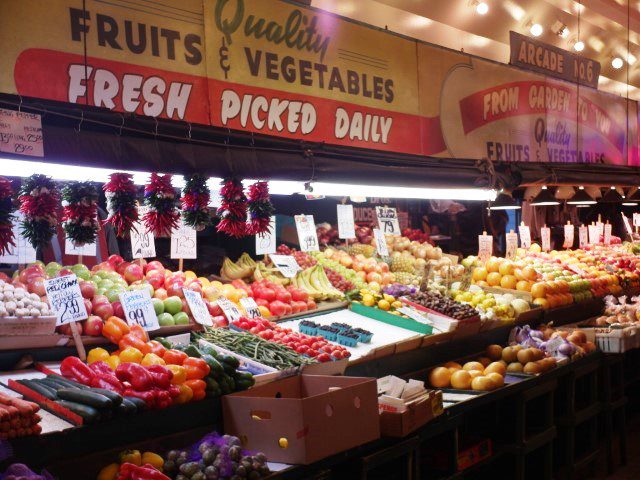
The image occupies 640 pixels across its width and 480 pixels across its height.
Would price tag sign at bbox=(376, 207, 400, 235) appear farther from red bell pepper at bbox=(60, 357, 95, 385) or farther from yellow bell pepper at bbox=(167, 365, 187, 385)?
red bell pepper at bbox=(60, 357, 95, 385)

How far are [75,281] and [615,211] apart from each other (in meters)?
13.4

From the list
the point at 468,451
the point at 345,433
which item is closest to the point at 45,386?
the point at 345,433

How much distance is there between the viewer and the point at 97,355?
4.13 meters

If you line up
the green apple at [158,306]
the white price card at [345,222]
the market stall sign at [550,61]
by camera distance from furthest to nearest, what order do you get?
the market stall sign at [550,61] → the white price card at [345,222] → the green apple at [158,306]

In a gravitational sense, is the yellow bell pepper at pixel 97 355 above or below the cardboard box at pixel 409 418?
above

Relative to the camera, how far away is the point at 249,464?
3.38m

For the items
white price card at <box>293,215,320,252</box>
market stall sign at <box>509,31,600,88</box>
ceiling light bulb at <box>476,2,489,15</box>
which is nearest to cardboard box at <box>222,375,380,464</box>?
white price card at <box>293,215,320,252</box>

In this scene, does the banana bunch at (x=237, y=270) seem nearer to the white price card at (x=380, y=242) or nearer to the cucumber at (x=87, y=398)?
the white price card at (x=380, y=242)

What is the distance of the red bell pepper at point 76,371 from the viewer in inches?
145

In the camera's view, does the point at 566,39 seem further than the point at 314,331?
Yes

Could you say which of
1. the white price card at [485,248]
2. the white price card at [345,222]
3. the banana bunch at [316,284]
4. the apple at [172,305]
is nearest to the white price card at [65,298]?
the apple at [172,305]

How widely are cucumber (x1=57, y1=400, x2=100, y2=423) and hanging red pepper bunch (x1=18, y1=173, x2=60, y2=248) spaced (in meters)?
0.81

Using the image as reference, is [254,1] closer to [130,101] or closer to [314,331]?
[130,101]

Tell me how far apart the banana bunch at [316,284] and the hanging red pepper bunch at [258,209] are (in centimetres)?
187
